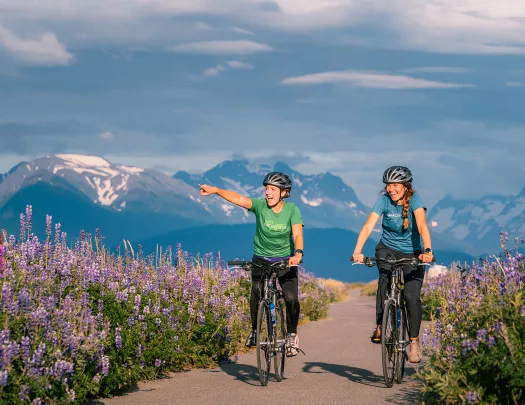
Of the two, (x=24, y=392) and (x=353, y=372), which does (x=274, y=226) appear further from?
(x=24, y=392)

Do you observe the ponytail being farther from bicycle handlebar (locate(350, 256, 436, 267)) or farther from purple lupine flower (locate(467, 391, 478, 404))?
purple lupine flower (locate(467, 391, 478, 404))

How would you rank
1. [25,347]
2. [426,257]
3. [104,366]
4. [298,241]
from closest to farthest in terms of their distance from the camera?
[25,347] → [104,366] → [426,257] → [298,241]

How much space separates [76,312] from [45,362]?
75cm

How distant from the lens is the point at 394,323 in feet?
32.4

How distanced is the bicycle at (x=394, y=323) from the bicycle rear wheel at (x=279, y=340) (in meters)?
1.38

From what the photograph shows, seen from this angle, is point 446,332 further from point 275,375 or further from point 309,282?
point 309,282

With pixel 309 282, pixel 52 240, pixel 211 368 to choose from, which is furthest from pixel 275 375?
pixel 309 282

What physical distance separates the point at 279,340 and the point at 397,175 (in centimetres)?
255

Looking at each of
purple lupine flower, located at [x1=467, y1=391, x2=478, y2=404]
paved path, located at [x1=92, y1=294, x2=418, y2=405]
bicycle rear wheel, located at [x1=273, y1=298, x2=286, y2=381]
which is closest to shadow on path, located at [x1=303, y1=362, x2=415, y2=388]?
paved path, located at [x1=92, y1=294, x2=418, y2=405]

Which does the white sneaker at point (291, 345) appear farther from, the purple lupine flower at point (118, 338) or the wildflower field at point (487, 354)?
the wildflower field at point (487, 354)

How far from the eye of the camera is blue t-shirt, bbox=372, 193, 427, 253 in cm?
1021

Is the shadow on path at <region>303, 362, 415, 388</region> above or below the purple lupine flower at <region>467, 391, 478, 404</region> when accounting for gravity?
below

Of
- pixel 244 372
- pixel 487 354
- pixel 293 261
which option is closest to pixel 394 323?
pixel 293 261

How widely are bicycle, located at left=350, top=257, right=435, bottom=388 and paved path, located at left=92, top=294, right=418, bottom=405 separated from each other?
0.68ft
